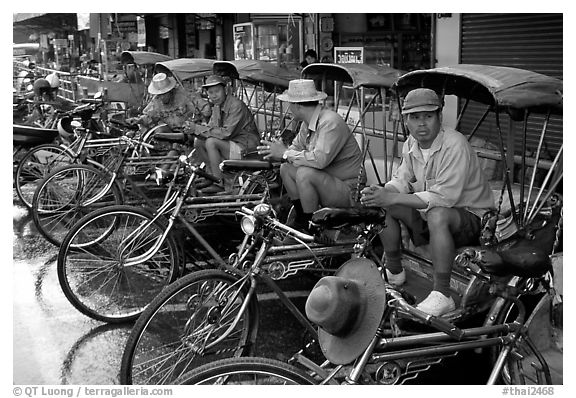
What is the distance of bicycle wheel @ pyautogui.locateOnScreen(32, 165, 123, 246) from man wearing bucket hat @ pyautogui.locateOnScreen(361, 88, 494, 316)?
9.86 feet

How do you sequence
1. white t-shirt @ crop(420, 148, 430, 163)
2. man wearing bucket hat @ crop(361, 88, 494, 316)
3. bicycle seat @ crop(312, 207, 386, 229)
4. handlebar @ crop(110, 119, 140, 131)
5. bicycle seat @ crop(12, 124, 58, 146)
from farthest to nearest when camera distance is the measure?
bicycle seat @ crop(12, 124, 58, 146), handlebar @ crop(110, 119, 140, 131), white t-shirt @ crop(420, 148, 430, 163), man wearing bucket hat @ crop(361, 88, 494, 316), bicycle seat @ crop(312, 207, 386, 229)

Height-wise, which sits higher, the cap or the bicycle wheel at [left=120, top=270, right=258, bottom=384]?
the cap

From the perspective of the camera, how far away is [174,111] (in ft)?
26.1

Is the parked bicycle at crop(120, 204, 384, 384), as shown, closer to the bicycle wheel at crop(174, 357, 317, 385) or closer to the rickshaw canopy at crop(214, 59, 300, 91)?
the bicycle wheel at crop(174, 357, 317, 385)

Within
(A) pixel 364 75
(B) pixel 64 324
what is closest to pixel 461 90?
(A) pixel 364 75

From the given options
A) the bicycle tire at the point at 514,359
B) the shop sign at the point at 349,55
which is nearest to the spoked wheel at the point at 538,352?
the bicycle tire at the point at 514,359

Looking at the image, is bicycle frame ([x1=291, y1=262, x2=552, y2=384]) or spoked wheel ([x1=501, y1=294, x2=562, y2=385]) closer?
bicycle frame ([x1=291, y1=262, x2=552, y2=384])

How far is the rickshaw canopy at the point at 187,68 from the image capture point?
7.98 m

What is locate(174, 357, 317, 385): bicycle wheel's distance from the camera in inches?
100

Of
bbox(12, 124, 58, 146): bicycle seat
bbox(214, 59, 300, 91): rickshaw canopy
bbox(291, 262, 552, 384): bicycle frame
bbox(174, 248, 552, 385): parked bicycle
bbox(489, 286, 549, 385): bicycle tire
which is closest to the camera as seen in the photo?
bbox(174, 248, 552, 385): parked bicycle

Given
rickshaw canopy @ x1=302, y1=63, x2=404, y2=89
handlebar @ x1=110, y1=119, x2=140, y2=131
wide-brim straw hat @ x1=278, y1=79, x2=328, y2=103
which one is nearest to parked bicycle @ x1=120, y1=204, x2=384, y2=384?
wide-brim straw hat @ x1=278, y1=79, x2=328, y2=103

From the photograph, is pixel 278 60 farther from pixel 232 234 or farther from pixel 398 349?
pixel 398 349

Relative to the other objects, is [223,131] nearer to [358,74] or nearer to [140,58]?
[358,74]

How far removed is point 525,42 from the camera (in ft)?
23.0
